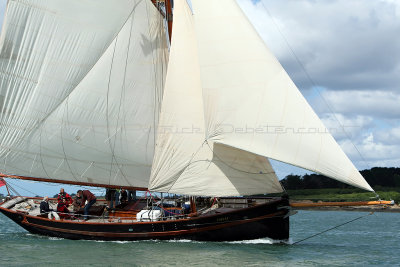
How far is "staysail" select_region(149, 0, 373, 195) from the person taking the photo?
2022 cm

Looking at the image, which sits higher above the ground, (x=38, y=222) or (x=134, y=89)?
(x=134, y=89)

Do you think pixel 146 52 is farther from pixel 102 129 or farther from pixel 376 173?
pixel 376 173

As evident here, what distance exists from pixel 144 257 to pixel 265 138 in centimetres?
687

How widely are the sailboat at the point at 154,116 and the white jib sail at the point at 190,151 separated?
49mm

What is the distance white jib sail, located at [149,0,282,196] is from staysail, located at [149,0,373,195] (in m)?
0.05

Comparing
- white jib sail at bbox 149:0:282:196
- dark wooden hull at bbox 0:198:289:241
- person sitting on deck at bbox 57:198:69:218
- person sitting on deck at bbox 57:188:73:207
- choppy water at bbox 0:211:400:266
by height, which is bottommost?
choppy water at bbox 0:211:400:266

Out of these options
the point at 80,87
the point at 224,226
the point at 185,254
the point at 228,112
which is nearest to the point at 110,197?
the point at 80,87

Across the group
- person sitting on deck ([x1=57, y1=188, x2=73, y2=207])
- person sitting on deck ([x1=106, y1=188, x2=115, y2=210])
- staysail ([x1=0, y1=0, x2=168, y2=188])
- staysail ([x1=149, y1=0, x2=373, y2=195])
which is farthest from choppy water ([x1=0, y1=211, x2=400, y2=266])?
staysail ([x1=0, y1=0, x2=168, y2=188])

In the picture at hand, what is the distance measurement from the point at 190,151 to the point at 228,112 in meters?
2.95

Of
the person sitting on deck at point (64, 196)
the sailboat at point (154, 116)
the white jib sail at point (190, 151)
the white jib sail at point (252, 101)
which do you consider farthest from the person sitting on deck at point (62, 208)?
the white jib sail at point (252, 101)

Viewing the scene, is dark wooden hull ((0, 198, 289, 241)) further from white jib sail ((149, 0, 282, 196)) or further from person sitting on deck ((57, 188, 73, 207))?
person sitting on deck ((57, 188, 73, 207))

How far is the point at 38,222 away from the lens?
26.8 metres

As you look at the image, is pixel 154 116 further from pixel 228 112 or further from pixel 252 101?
pixel 252 101

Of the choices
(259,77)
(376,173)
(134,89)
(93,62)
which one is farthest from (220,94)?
(376,173)
